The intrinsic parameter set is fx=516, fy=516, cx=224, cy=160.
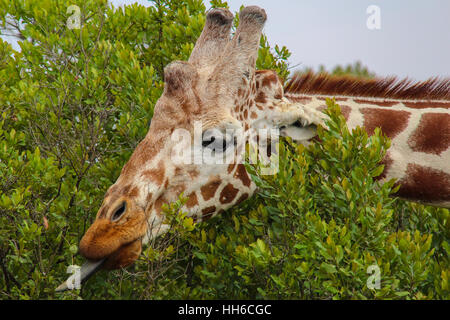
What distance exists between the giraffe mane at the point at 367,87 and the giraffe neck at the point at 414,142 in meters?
0.17

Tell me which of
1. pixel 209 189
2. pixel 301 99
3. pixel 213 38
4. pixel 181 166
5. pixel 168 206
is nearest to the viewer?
pixel 168 206

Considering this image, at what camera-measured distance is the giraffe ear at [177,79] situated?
4.45m

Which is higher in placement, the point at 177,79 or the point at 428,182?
the point at 177,79

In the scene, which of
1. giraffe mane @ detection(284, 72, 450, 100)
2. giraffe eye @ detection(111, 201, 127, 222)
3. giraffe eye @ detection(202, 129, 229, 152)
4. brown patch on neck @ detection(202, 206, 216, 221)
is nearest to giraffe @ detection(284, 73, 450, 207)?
giraffe mane @ detection(284, 72, 450, 100)

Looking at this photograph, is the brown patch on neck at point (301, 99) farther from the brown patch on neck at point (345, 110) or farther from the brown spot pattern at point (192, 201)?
the brown spot pattern at point (192, 201)

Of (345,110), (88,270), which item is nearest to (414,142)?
(345,110)

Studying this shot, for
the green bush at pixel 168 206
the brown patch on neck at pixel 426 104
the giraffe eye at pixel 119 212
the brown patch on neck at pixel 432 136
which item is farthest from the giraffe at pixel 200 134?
the brown patch on neck at pixel 426 104

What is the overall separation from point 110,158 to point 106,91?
841mm

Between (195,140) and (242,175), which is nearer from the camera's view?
(195,140)

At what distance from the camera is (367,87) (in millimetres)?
5172

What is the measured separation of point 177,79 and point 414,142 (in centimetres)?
220

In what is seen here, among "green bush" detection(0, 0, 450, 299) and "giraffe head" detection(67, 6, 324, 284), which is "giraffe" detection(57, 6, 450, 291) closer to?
"giraffe head" detection(67, 6, 324, 284)

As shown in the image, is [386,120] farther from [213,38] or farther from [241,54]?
[213,38]

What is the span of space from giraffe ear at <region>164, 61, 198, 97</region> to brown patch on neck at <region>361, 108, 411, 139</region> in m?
1.68
